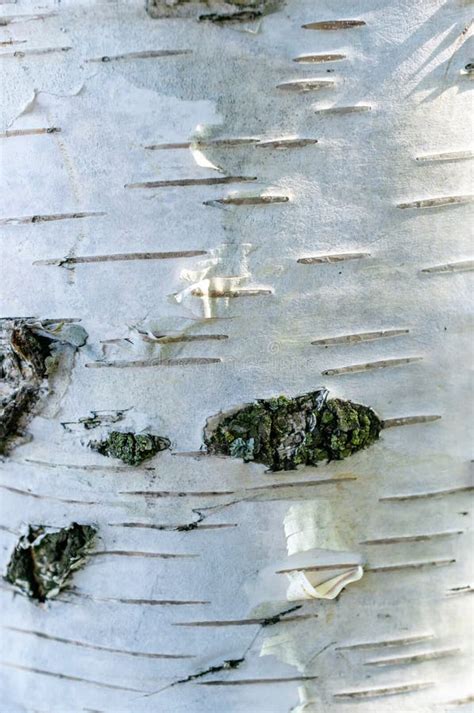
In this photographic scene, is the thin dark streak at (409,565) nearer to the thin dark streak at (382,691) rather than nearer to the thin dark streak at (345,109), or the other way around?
the thin dark streak at (382,691)

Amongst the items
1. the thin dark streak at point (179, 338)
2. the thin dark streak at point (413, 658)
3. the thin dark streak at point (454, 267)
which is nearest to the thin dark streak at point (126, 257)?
the thin dark streak at point (179, 338)

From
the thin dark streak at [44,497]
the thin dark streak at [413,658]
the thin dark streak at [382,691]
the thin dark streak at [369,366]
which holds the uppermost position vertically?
the thin dark streak at [369,366]

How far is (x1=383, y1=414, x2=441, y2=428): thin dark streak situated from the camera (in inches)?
34.2

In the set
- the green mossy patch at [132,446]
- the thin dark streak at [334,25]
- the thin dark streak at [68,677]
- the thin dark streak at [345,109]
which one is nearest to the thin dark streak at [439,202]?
the thin dark streak at [345,109]

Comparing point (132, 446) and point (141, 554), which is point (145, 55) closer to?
point (132, 446)

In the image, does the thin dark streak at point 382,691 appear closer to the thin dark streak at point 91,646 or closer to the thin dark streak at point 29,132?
the thin dark streak at point 91,646

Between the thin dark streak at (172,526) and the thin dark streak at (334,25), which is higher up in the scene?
the thin dark streak at (334,25)

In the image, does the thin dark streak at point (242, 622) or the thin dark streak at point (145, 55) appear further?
the thin dark streak at point (242, 622)

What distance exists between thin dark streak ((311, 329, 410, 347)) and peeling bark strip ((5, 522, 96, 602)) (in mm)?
444

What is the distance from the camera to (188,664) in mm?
907

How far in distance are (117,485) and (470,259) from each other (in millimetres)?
605

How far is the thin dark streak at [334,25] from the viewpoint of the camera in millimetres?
776

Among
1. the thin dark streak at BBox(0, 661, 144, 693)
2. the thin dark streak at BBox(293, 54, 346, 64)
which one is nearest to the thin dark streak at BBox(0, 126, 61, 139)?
the thin dark streak at BBox(293, 54, 346, 64)

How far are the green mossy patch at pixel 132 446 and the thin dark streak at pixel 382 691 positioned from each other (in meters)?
0.47
